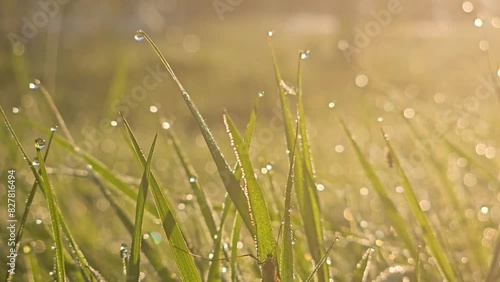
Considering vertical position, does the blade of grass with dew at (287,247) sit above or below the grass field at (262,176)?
below

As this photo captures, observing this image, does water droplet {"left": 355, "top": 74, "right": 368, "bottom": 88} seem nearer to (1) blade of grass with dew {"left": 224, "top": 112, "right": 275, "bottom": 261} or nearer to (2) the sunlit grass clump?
(2) the sunlit grass clump

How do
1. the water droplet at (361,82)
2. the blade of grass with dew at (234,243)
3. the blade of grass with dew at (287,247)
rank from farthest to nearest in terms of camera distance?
the water droplet at (361,82)
the blade of grass with dew at (234,243)
the blade of grass with dew at (287,247)

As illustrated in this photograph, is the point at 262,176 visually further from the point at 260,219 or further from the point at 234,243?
the point at 260,219

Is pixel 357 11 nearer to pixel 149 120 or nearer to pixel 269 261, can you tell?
pixel 149 120

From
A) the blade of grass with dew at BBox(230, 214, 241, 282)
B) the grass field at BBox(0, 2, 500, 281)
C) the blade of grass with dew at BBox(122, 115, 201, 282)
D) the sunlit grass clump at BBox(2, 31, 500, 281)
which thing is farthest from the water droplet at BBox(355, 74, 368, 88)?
the blade of grass with dew at BBox(122, 115, 201, 282)

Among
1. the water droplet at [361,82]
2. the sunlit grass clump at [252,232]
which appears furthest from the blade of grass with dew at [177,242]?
the water droplet at [361,82]

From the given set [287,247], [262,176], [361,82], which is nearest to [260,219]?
[287,247]

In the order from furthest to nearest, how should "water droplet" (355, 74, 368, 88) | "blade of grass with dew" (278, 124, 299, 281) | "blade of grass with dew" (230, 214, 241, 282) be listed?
"water droplet" (355, 74, 368, 88) < "blade of grass with dew" (230, 214, 241, 282) < "blade of grass with dew" (278, 124, 299, 281)

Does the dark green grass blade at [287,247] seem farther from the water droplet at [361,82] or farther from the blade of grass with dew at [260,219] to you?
the water droplet at [361,82]

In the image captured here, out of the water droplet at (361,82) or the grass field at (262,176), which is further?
the water droplet at (361,82)

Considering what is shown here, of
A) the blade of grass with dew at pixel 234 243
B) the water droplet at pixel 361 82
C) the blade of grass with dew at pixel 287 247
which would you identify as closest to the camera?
the blade of grass with dew at pixel 287 247
